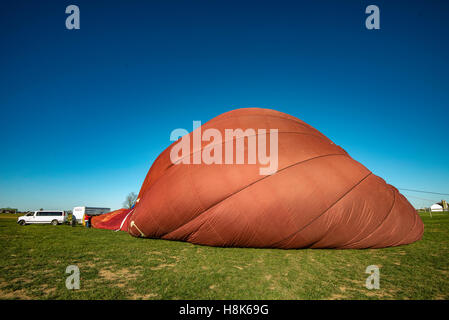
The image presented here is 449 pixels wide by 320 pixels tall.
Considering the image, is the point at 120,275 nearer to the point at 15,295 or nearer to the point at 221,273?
the point at 15,295

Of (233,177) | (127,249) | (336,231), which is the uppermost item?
(233,177)

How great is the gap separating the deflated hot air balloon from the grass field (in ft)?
1.91

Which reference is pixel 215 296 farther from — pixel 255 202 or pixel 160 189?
pixel 160 189

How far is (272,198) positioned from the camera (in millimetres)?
6941

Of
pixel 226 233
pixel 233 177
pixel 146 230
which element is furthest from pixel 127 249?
pixel 233 177

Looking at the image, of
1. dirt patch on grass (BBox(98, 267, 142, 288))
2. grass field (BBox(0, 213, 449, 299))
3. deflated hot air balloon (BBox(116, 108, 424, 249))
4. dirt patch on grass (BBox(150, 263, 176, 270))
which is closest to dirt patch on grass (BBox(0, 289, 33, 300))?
grass field (BBox(0, 213, 449, 299))

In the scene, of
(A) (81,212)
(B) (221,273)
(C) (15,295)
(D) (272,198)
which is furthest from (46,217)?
(B) (221,273)

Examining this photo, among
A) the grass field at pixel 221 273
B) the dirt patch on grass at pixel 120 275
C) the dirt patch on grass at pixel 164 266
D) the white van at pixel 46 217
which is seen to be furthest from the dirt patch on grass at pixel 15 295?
the white van at pixel 46 217

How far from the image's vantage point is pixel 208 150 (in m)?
8.34

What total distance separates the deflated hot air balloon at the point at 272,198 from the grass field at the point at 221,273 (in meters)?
0.58

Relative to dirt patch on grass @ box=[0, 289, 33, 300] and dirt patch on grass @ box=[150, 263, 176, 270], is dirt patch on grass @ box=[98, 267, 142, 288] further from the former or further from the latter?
dirt patch on grass @ box=[0, 289, 33, 300]

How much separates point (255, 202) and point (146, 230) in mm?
4515

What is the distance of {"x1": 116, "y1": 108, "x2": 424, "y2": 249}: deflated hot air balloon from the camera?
6.85 metres

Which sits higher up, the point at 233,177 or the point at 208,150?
the point at 208,150
